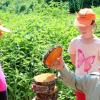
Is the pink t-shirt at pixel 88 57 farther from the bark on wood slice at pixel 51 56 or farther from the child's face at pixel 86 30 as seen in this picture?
the bark on wood slice at pixel 51 56

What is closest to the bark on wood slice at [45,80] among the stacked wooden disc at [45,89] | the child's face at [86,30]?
the stacked wooden disc at [45,89]

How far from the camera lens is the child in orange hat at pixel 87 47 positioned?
328 cm

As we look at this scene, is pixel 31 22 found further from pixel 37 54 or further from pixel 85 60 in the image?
pixel 85 60

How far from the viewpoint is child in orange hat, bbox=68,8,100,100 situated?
3.28 metres

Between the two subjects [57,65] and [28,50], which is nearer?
[57,65]

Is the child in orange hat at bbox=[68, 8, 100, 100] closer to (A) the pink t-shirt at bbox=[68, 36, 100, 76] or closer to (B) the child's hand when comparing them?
(A) the pink t-shirt at bbox=[68, 36, 100, 76]

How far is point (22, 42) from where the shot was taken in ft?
15.4

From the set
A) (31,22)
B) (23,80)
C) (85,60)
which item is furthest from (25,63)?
(85,60)

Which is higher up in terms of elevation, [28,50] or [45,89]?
[45,89]

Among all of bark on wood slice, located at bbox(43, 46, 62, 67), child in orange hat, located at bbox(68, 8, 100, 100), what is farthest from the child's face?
bark on wood slice, located at bbox(43, 46, 62, 67)

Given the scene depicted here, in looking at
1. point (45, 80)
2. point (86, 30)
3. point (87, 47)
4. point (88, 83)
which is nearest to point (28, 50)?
point (87, 47)

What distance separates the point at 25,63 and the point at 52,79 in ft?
7.71

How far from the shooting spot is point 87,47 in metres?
3.36

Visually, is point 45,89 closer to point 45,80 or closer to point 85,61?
point 45,80
